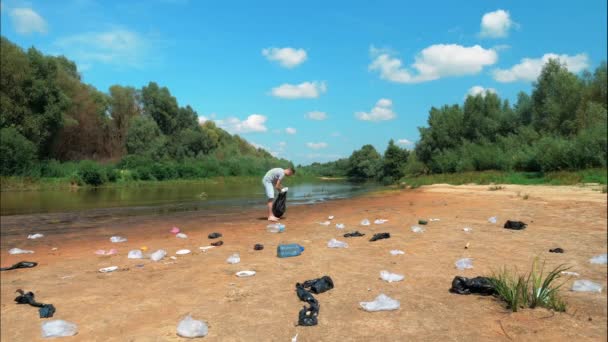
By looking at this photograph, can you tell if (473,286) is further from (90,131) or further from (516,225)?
(90,131)

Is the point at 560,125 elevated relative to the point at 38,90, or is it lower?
lower

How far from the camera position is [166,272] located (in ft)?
19.5

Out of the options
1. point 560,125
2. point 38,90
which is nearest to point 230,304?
point 560,125

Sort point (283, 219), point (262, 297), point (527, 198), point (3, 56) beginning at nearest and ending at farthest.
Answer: point (262, 297)
point (283, 219)
point (527, 198)
point (3, 56)

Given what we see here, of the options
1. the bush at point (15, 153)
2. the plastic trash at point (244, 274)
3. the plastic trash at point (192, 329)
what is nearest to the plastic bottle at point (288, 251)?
the plastic trash at point (244, 274)

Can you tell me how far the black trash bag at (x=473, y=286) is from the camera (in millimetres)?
4328

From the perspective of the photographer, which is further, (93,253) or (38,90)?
(38,90)

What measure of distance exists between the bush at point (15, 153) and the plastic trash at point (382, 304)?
3779 centimetres

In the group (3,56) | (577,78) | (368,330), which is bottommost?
(368,330)

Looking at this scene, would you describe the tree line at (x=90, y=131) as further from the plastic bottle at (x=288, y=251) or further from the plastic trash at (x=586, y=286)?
the plastic trash at (x=586, y=286)

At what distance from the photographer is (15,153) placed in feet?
108

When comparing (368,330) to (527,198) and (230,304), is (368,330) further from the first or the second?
(527,198)

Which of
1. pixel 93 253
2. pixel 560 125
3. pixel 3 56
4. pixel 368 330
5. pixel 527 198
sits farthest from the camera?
pixel 3 56

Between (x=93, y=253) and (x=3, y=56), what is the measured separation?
37.2 meters
